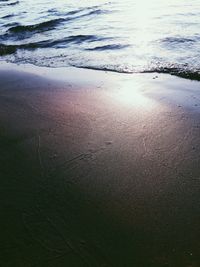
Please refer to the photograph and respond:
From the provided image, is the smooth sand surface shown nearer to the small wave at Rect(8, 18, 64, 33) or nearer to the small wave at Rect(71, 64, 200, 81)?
the small wave at Rect(71, 64, 200, 81)

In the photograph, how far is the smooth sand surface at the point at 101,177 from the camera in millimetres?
3098

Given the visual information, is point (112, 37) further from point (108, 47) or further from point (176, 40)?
point (176, 40)

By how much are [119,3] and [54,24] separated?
17.8 feet

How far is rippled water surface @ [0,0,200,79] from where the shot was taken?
809 cm

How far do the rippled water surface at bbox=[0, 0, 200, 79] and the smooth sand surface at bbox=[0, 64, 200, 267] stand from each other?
A: 1.77 metres

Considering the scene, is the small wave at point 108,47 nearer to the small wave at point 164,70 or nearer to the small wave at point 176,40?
the small wave at point 176,40

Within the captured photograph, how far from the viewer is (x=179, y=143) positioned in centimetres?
453

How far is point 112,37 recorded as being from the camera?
10.6m

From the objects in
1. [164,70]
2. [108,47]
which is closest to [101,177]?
[164,70]

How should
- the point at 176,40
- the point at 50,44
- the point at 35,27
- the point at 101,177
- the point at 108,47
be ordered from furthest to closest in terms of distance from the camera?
the point at 35,27 < the point at 50,44 < the point at 108,47 < the point at 176,40 < the point at 101,177

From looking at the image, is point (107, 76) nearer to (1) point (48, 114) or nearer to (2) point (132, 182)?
(1) point (48, 114)

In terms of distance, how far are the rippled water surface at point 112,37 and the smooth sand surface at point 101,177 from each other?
1.77 metres

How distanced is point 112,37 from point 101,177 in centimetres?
738

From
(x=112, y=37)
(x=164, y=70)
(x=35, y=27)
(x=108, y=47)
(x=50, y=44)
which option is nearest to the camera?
(x=164, y=70)
